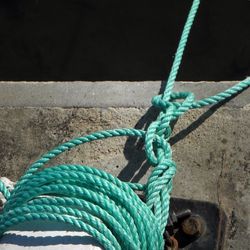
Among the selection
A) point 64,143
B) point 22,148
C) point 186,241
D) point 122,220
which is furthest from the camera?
point 22,148

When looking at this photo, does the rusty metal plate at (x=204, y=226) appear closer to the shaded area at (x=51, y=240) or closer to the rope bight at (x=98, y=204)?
the rope bight at (x=98, y=204)

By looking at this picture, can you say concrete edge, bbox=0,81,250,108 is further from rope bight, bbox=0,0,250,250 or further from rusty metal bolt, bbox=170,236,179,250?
rusty metal bolt, bbox=170,236,179,250

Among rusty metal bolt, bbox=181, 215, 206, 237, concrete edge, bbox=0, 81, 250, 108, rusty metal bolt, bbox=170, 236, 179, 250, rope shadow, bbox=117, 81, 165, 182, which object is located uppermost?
concrete edge, bbox=0, 81, 250, 108

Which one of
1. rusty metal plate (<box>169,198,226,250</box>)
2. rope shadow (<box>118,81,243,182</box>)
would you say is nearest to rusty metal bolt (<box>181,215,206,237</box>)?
rusty metal plate (<box>169,198,226,250</box>)

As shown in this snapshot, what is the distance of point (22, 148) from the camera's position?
1873mm

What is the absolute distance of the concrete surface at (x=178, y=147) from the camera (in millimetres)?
1689

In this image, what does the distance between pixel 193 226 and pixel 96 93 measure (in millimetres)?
506
